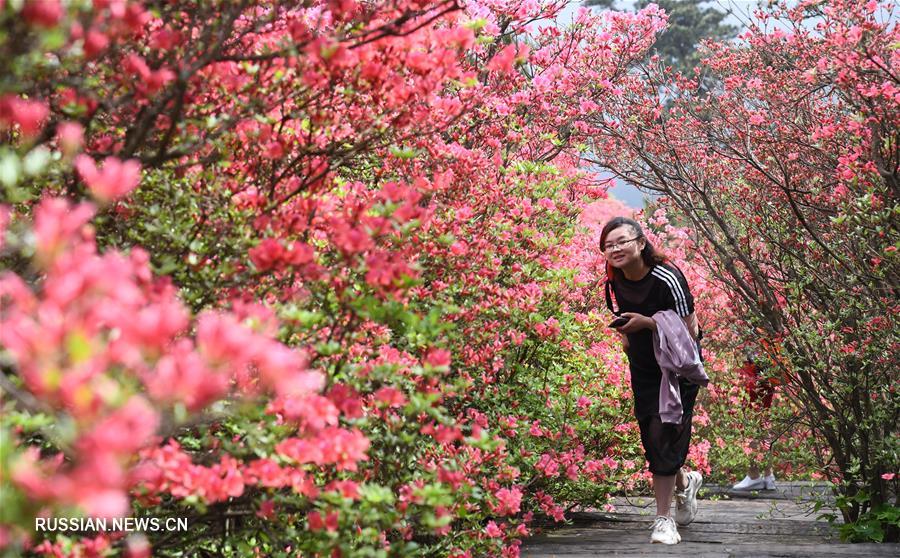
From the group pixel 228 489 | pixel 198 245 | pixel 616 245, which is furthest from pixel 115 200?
pixel 616 245

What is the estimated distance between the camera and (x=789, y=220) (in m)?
5.25

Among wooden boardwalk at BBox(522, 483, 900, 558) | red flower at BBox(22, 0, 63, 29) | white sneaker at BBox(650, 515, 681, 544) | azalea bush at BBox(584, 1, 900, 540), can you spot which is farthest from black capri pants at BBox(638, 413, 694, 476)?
red flower at BBox(22, 0, 63, 29)

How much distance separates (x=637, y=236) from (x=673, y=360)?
673mm

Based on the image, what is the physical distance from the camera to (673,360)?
424cm

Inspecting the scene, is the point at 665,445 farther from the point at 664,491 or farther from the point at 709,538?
the point at 709,538

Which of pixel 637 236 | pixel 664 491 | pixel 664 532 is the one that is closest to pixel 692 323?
pixel 637 236

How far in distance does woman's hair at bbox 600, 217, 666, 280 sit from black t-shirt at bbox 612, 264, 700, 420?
0.03 metres

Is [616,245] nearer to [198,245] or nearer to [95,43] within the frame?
[198,245]

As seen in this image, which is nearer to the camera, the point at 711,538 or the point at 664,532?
the point at 664,532

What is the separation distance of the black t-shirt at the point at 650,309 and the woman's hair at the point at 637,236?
0.10 ft

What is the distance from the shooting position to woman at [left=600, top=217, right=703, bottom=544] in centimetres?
439

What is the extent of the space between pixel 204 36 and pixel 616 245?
2.84 meters

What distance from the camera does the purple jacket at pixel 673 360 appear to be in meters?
4.22

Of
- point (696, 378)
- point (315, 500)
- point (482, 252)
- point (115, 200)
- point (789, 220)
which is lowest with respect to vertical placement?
point (315, 500)
